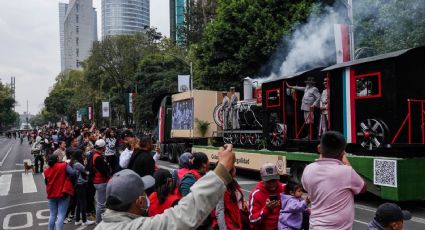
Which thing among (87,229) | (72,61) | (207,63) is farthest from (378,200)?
(72,61)

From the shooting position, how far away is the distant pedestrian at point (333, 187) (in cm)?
352

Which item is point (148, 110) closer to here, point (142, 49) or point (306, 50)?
point (142, 49)

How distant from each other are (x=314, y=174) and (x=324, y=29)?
62.3 ft

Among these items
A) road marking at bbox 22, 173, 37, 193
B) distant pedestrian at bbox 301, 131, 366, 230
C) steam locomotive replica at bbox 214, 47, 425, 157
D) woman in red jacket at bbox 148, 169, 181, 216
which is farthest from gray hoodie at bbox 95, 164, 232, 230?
road marking at bbox 22, 173, 37, 193

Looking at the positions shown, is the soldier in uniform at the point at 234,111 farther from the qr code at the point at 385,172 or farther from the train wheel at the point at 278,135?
the qr code at the point at 385,172

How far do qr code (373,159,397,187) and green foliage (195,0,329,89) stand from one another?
45.5 ft

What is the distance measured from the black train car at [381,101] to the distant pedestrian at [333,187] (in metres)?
7.24

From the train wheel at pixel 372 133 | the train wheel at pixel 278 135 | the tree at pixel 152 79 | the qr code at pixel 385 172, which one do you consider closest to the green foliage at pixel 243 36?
the train wheel at pixel 278 135

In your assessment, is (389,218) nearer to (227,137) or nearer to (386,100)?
(386,100)

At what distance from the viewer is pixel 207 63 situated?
2711 cm

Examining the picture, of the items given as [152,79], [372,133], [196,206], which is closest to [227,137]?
[372,133]

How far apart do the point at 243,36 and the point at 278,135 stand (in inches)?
461

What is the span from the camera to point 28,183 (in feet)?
53.7

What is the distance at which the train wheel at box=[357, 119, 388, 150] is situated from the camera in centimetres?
1043
